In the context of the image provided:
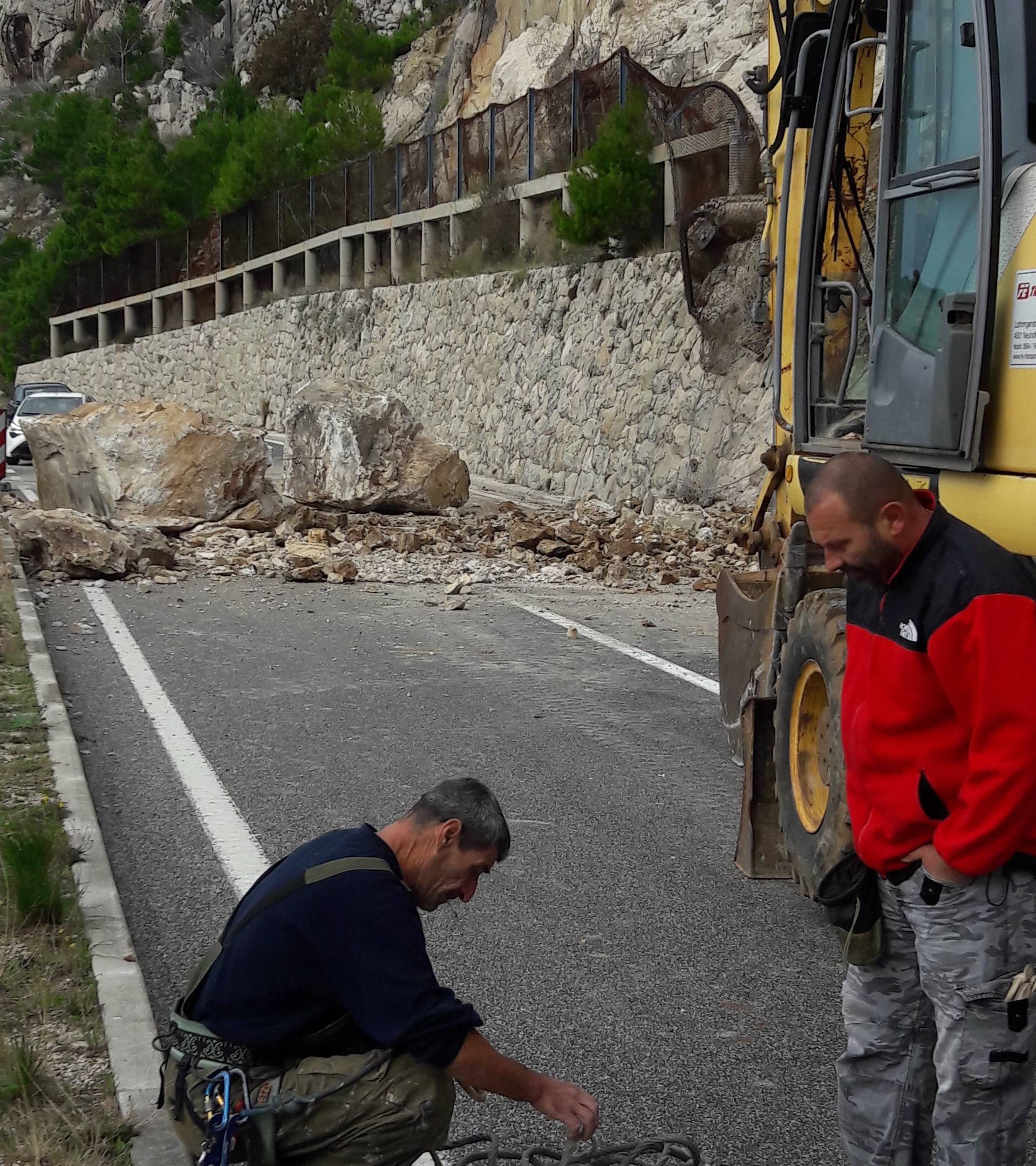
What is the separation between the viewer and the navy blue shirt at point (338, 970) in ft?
9.12

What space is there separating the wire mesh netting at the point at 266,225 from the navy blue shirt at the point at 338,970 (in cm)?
4128

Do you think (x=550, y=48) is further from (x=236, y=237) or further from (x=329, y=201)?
(x=236, y=237)

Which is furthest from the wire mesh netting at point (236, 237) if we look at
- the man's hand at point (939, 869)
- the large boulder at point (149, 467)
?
the man's hand at point (939, 869)

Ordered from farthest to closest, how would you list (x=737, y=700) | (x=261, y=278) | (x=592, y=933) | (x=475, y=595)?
(x=261, y=278) → (x=475, y=595) → (x=737, y=700) → (x=592, y=933)

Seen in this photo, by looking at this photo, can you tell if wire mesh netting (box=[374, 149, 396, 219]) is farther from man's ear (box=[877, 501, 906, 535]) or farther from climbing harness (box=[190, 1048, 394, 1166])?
climbing harness (box=[190, 1048, 394, 1166])

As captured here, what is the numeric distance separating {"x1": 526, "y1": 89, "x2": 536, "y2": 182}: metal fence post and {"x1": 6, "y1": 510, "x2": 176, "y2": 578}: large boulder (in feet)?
52.3

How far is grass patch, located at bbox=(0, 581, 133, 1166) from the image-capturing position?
3428 millimetres

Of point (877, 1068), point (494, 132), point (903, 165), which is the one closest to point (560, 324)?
point (494, 132)

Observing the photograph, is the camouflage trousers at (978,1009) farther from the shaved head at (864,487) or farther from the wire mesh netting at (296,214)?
the wire mesh netting at (296,214)

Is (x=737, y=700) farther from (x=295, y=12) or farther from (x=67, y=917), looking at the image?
(x=295, y=12)

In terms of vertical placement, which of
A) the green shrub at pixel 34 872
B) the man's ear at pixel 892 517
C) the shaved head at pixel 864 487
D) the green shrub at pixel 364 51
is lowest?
the green shrub at pixel 34 872

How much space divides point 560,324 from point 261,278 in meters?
21.5

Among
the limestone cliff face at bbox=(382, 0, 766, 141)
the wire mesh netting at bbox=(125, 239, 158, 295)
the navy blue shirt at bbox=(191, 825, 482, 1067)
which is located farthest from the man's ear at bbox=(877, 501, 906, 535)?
the wire mesh netting at bbox=(125, 239, 158, 295)

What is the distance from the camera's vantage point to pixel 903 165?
14.8ft
